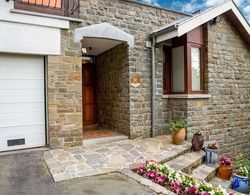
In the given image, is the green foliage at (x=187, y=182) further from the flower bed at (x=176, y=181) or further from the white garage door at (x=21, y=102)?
the white garage door at (x=21, y=102)

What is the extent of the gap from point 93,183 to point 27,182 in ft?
3.58

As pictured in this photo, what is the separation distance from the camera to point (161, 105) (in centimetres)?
711

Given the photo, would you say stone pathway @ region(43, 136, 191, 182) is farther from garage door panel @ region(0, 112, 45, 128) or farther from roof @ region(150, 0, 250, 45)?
roof @ region(150, 0, 250, 45)

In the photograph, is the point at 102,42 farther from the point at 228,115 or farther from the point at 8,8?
the point at 228,115

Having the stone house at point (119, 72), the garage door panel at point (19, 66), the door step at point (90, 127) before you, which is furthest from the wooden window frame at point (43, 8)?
the door step at point (90, 127)

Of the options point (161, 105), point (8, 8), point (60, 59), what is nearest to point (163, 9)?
point (161, 105)

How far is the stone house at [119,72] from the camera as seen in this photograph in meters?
5.28

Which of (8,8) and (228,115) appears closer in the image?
(8,8)

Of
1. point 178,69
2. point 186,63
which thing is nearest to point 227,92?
point 178,69

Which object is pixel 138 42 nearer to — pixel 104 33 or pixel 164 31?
pixel 164 31

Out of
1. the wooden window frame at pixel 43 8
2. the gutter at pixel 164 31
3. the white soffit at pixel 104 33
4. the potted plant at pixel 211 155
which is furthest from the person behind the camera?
the gutter at pixel 164 31

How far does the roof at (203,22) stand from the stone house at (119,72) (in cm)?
3

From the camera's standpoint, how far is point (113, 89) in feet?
24.3

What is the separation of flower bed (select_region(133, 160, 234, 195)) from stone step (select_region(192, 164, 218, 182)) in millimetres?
1035
